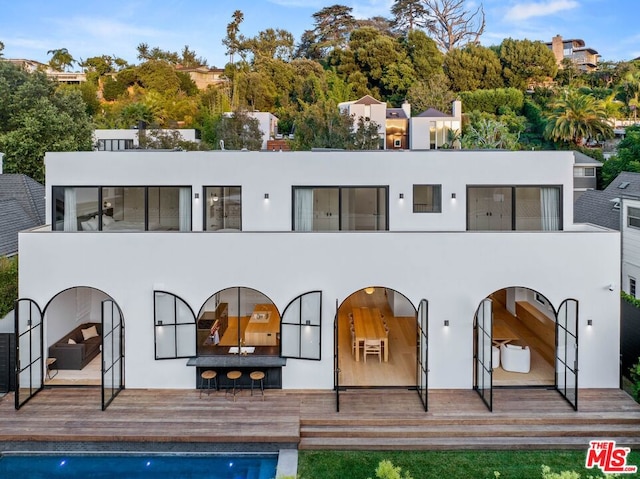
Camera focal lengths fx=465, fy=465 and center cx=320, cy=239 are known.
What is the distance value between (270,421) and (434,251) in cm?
488

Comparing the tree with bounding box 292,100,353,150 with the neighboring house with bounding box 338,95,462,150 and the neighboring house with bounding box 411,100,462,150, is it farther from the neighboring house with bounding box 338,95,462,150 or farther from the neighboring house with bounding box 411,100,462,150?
the neighboring house with bounding box 411,100,462,150

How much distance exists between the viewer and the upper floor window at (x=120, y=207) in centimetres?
1148

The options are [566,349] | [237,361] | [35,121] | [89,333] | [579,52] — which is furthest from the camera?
[579,52]

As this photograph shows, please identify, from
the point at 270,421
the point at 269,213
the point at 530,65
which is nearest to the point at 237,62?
the point at 530,65

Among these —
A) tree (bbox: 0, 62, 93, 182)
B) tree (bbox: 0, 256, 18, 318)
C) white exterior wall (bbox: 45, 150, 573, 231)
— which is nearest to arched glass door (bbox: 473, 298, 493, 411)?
white exterior wall (bbox: 45, 150, 573, 231)

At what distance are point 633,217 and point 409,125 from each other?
26056 mm

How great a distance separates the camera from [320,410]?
9.19m

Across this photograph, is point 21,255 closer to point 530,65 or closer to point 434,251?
point 434,251

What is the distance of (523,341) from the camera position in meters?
Answer: 12.1

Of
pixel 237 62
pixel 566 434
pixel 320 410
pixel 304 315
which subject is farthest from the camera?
pixel 237 62

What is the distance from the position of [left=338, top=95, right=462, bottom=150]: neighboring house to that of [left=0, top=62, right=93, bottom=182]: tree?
19984 mm

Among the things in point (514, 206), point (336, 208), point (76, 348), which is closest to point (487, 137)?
point (514, 206)

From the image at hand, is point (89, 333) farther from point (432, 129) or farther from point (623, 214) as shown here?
point (432, 129)

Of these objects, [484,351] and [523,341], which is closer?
[484,351]
